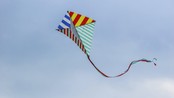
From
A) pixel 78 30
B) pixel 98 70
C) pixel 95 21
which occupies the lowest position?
pixel 98 70

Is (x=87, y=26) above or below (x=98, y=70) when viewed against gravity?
above

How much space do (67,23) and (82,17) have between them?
228 centimetres

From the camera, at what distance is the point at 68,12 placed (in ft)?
99.1

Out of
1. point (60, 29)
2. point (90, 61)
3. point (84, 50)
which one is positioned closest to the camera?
point (90, 61)

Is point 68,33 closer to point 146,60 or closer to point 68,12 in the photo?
point 68,12

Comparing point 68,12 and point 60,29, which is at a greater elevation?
point 68,12

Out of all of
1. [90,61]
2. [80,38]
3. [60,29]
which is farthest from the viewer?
[60,29]

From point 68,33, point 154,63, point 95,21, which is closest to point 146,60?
point 154,63

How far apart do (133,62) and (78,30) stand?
27.4 feet

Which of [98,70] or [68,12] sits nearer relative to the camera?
[98,70]

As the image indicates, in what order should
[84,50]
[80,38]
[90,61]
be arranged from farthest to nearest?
1. [80,38]
2. [84,50]
3. [90,61]

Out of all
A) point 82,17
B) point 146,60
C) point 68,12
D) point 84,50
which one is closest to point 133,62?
point 146,60

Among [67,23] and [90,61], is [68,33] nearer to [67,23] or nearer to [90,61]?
[67,23]

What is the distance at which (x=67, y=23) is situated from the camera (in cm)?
3061
